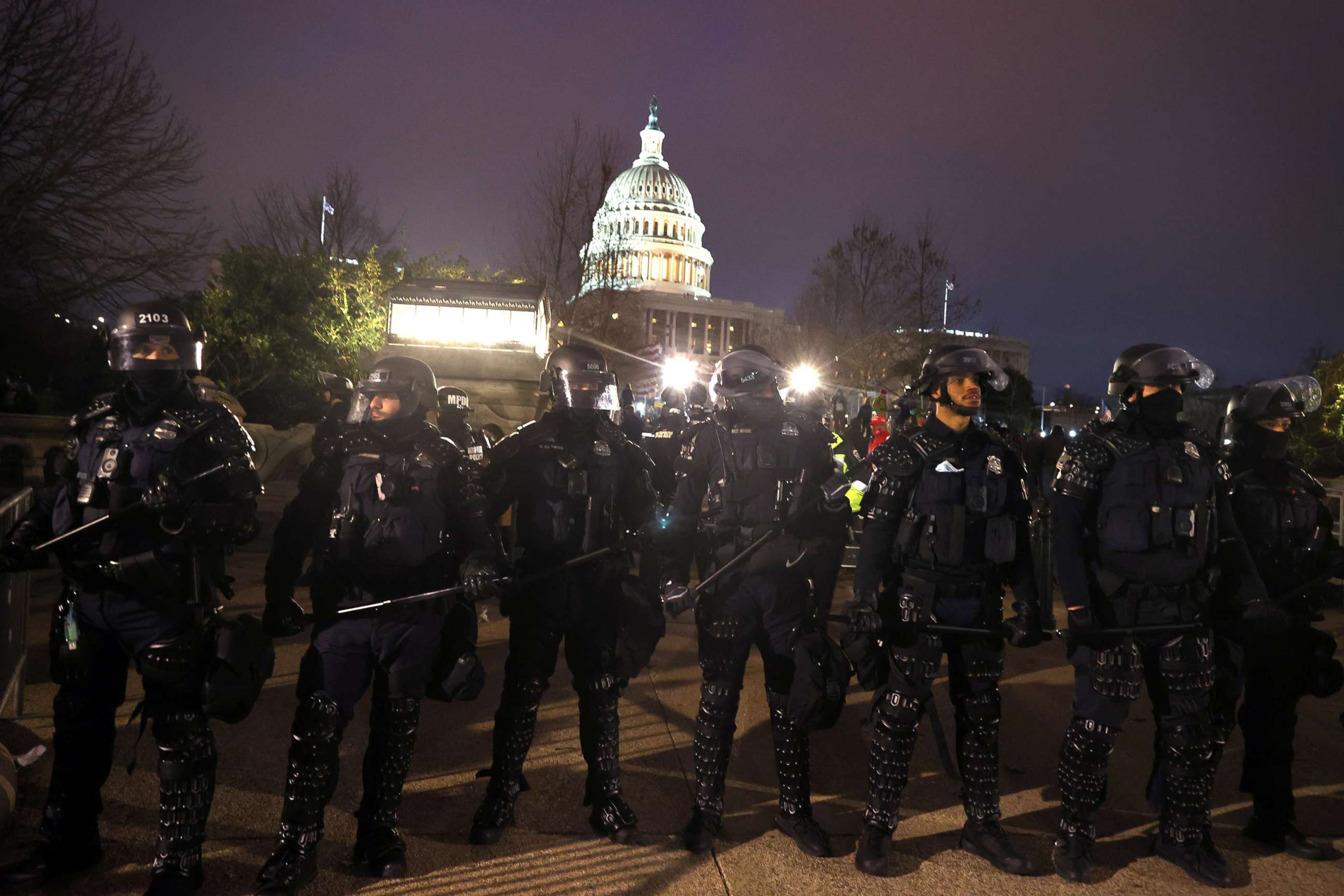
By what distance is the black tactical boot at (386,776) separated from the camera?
12.5 ft

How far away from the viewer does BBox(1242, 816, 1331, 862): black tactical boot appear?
13.5ft

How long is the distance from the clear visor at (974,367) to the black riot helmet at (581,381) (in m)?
1.58

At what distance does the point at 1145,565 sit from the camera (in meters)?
3.96

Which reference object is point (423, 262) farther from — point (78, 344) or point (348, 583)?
point (348, 583)

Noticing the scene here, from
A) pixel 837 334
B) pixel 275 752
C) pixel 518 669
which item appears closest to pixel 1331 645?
pixel 518 669

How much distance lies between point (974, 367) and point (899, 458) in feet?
1.82

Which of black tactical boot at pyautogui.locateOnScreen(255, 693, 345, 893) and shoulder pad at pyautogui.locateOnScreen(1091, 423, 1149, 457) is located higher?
shoulder pad at pyautogui.locateOnScreen(1091, 423, 1149, 457)

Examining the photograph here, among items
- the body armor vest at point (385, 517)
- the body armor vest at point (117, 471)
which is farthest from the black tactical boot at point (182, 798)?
the body armor vest at point (385, 517)

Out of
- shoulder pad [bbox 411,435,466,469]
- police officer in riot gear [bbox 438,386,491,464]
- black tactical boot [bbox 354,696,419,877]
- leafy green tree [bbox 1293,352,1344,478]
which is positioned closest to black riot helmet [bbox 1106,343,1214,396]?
shoulder pad [bbox 411,435,466,469]

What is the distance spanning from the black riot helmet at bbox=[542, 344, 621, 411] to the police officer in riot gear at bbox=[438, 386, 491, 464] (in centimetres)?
259

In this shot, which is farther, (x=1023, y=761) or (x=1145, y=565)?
(x=1023, y=761)

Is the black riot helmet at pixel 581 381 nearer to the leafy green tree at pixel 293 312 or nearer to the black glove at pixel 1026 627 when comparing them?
the black glove at pixel 1026 627

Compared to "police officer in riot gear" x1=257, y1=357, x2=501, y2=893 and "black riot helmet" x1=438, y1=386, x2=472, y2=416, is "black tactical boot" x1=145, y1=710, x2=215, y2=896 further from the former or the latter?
"black riot helmet" x1=438, y1=386, x2=472, y2=416

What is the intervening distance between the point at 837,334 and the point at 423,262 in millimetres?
14833
